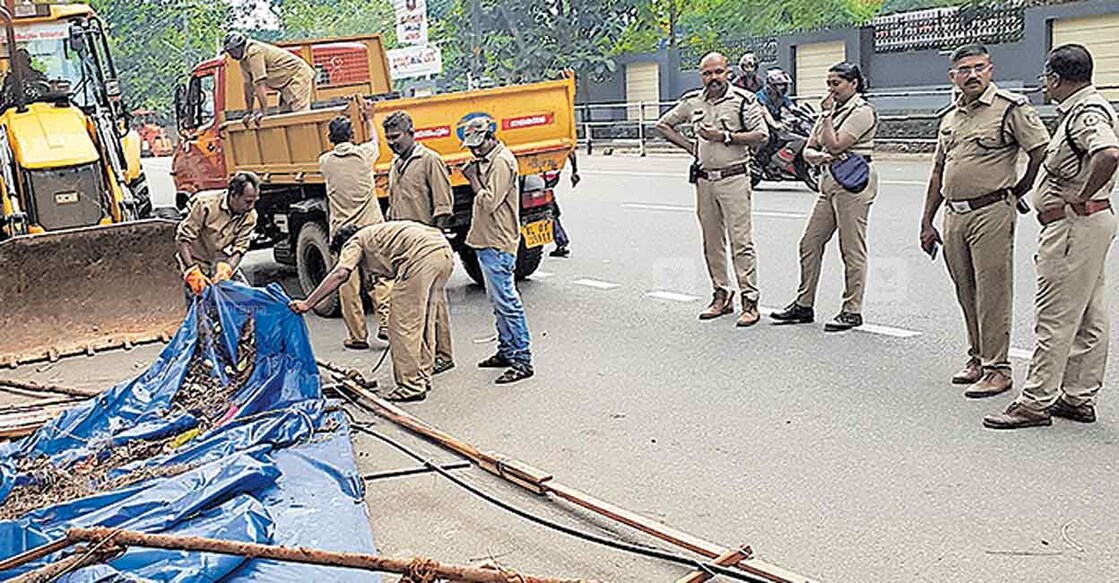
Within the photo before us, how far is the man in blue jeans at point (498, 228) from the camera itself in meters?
7.54

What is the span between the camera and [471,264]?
35.4ft

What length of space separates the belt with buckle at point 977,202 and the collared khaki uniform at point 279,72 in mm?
6128

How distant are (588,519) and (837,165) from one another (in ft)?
13.5

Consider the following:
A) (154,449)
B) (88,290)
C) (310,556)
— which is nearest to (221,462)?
(154,449)

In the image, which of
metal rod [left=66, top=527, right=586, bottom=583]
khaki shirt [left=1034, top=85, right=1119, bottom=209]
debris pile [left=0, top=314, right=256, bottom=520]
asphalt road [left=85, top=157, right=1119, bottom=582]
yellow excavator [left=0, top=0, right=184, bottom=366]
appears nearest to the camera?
Result: metal rod [left=66, top=527, right=586, bottom=583]

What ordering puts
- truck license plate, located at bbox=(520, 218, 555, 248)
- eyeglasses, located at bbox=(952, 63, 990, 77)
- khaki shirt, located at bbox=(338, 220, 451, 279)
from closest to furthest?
eyeglasses, located at bbox=(952, 63, 990, 77), khaki shirt, located at bbox=(338, 220, 451, 279), truck license plate, located at bbox=(520, 218, 555, 248)

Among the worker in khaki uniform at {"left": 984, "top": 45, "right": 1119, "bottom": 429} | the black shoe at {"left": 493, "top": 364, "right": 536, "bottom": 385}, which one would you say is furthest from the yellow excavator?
the worker in khaki uniform at {"left": 984, "top": 45, "right": 1119, "bottom": 429}

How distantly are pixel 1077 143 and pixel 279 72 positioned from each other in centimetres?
729

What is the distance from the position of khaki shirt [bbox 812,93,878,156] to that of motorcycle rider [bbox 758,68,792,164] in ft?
24.3

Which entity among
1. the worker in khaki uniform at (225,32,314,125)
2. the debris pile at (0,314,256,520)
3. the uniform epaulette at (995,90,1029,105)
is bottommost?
the debris pile at (0,314,256,520)

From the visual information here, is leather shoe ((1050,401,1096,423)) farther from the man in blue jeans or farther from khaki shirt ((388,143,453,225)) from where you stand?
khaki shirt ((388,143,453,225))

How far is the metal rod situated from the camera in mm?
3451

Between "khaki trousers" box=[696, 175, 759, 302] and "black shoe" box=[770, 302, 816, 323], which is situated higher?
"khaki trousers" box=[696, 175, 759, 302]

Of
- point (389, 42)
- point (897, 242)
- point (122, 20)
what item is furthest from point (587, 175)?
point (389, 42)
